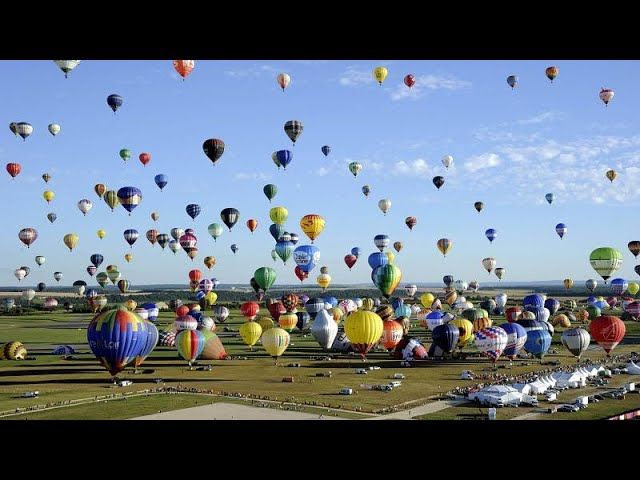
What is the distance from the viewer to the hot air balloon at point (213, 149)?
177 feet

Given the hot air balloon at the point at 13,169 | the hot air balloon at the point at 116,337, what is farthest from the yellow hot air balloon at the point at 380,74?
the hot air balloon at the point at 13,169

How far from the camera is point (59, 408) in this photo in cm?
2862

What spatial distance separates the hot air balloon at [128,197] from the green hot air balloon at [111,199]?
134 cm

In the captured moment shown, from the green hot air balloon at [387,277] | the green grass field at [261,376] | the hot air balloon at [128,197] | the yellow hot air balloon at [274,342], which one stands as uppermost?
the hot air balloon at [128,197]

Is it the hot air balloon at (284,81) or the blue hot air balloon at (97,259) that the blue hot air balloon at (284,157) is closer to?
the hot air balloon at (284,81)

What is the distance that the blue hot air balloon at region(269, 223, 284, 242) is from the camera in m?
77.3

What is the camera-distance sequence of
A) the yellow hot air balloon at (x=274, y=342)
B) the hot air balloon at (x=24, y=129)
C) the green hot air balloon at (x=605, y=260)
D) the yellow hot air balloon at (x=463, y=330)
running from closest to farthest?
1. the yellow hot air balloon at (x=274, y=342)
2. the yellow hot air balloon at (x=463, y=330)
3. the green hot air balloon at (x=605, y=260)
4. the hot air balloon at (x=24, y=129)

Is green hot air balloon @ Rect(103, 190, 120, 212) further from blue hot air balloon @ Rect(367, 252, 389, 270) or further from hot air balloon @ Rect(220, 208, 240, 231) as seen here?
blue hot air balloon @ Rect(367, 252, 389, 270)

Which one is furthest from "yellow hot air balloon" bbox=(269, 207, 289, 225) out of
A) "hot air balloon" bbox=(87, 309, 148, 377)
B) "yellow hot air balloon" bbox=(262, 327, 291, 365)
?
"hot air balloon" bbox=(87, 309, 148, 377)

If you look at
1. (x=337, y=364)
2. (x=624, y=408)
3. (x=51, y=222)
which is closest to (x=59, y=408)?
(x=337, y=364)

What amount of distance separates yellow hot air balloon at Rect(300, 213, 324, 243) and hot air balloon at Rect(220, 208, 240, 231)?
10.3m

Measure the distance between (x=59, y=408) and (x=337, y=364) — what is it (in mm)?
21660
